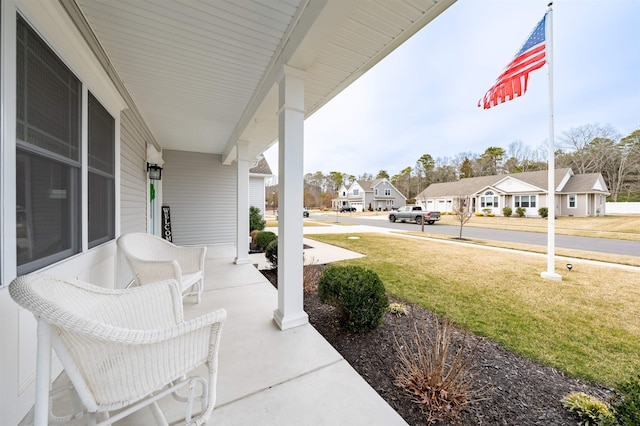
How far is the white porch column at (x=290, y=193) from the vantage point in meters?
2.39

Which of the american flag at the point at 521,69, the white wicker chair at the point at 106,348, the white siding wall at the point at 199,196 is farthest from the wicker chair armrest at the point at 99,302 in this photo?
the american flag at the point at 521,69

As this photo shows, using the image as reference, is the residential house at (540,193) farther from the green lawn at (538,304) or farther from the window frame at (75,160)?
the window frame at (75,160)

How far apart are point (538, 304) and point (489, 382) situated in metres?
2.55

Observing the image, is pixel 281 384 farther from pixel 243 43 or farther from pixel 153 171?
pixel 153 171

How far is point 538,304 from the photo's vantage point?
141 inches

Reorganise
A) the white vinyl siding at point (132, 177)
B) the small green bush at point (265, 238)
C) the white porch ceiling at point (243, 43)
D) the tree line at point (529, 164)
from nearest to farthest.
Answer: the white porch ceiling at point (243, 43) → the white vinyl siding at point (132, 177) → the small green bush at point (265, 238) → the tree line at point (529, 164)

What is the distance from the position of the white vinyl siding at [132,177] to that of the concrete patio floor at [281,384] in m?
2.05

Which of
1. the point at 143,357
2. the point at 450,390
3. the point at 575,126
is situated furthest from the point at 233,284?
the point at 575,126

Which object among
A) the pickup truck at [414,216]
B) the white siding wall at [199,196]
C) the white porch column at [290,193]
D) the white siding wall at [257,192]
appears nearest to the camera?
the white porch column at [290,193]

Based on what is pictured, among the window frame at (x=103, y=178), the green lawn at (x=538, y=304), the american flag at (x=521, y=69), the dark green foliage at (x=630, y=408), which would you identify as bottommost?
the green lawn at (x=538, y=304)

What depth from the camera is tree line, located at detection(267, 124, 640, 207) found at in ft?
67.2

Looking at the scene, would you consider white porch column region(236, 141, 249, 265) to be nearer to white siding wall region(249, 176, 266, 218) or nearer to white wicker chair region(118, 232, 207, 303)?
white wicker chair region(118, 232, 207, 303)

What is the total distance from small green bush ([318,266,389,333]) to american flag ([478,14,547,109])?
517 centimetres

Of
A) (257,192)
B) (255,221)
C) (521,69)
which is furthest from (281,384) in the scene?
(257,192)
